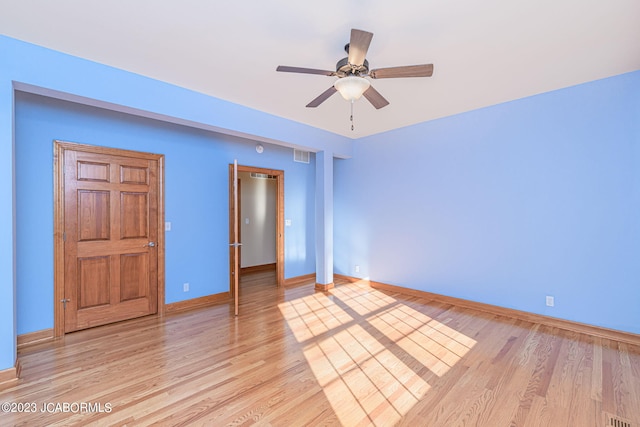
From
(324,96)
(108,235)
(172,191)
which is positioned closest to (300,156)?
(172,191)

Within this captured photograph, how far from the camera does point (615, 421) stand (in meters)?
1.88

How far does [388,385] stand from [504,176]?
305 cm

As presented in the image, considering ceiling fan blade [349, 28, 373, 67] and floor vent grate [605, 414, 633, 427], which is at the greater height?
ceiling fan blade [349, 28, 373, 67]

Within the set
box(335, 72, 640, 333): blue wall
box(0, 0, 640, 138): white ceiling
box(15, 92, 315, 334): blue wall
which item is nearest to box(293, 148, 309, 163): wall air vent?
box(15, 92, 315, 334): blue wall

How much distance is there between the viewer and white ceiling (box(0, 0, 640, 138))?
201 cm

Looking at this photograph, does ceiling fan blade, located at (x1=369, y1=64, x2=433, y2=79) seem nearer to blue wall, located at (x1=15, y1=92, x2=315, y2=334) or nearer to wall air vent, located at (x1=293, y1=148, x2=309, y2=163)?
blue wall, located at (x1=15, y1=92, x2=315, y2=334)

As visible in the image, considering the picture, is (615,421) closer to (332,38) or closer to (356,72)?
(356,72)

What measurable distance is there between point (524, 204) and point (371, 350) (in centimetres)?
265

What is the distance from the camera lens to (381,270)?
16.9 ft

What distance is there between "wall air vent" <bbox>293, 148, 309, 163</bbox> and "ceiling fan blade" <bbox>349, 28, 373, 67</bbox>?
138 inches

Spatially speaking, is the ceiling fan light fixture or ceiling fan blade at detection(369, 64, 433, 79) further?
the ceiling fan light fixture

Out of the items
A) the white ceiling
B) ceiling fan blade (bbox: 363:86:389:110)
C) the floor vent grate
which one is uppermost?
the white ceiling

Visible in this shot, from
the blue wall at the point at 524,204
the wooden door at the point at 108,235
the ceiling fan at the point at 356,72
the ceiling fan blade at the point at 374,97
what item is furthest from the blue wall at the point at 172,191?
the ceiling fan blade at the point at 374,97

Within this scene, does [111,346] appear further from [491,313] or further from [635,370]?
[635,370]
